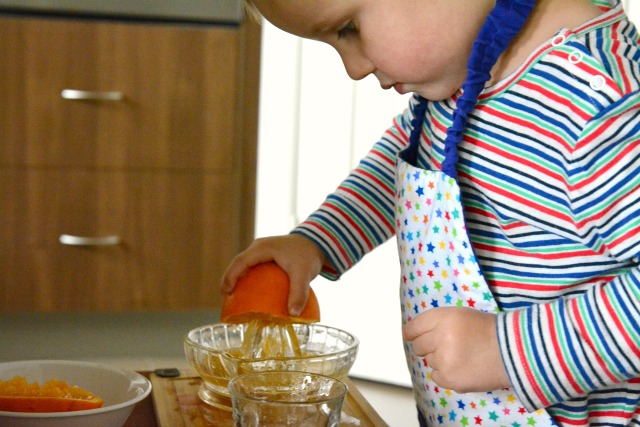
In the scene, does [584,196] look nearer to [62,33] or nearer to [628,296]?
[628,296]

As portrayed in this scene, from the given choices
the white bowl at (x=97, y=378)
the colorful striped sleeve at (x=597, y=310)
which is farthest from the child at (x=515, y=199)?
the white bowl at (x=97, y=378)

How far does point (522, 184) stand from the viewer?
2.29ft

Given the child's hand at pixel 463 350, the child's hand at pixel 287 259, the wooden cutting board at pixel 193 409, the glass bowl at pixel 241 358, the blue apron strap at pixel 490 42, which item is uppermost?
the blue apron strap at pixel 490 42

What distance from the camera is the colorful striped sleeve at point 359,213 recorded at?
88 cm

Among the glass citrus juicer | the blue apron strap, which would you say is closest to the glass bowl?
the glass citrus juicer

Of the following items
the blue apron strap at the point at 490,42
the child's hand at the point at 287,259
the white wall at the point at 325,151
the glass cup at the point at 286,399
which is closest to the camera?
the glass cup at the point at 286,399

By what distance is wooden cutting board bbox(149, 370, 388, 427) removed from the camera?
2.26 feet

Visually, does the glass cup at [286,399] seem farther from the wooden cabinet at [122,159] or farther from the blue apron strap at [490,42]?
the wooden cabinet at [122,159]

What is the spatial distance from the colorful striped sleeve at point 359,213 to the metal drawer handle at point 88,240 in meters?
0.90

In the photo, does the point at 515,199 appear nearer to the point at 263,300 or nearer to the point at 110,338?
the point at 263,300

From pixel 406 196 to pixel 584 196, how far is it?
0.60 feet

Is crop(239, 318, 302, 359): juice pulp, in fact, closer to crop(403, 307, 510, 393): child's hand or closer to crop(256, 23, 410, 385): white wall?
crop(403, 307, 510, 393): child's hand

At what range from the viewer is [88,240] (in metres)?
1.71

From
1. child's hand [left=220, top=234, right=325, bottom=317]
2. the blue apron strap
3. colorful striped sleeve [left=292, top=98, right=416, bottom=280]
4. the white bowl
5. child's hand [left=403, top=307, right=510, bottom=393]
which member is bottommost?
the white bowl
